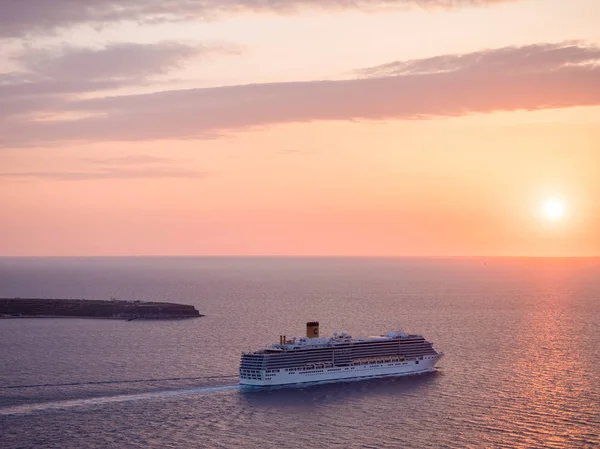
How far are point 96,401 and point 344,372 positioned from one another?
27.8 metres

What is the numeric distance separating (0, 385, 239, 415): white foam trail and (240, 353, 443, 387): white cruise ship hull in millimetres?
3669

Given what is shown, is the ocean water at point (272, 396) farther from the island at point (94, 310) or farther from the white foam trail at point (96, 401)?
the island at point (94, 310)

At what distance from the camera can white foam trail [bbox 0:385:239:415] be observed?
69375mm

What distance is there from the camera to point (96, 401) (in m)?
72.9

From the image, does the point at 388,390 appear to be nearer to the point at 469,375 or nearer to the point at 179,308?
the point at 469,375

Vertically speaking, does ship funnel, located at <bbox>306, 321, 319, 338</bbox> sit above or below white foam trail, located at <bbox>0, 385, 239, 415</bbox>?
above

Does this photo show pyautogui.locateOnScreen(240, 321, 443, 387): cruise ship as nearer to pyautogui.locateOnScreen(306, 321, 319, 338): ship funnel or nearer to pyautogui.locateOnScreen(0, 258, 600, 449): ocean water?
pyautogui.locateOnScreen(306, 321, 319, 338): ship funnel

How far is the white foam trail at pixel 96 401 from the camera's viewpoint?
69.4 meters

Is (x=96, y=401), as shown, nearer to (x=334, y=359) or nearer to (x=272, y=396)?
(x=272, y=396)

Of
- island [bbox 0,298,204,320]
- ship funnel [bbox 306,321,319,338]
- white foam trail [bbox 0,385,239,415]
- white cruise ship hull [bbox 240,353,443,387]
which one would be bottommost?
white foam trail [bbox 0,385,239,415]

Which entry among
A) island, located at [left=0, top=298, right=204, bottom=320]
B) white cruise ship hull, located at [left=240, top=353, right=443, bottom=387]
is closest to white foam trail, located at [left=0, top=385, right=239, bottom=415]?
white cruise ship hull, located at [left=240, top=353, right=443, bottom=387]

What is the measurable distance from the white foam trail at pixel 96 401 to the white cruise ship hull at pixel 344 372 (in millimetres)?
Answer: 3669

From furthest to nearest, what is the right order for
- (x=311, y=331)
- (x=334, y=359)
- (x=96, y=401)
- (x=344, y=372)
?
1. (x=311, y=331)
2. (x=334, y=359)
3. (x=344, y=372)
4. (x=96, y=401)

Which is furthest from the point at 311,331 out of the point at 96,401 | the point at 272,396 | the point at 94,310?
the point at 94,310
